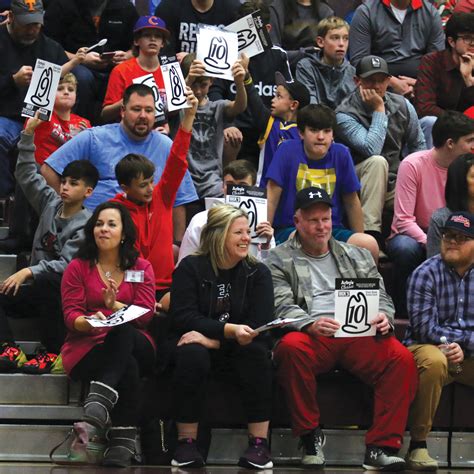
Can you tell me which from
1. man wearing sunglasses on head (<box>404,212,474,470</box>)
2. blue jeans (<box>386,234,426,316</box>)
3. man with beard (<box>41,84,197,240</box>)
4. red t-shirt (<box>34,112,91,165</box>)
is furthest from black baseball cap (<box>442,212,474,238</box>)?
red t-shirt (<box>34,112,91,165</box>)

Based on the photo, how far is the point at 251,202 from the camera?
864cm

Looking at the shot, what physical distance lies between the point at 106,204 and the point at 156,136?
4.92 feet

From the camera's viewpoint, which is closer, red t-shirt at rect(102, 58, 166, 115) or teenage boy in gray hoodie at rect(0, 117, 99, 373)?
teenage boy in gray hoodie at rect(0, 117, 99, 373)

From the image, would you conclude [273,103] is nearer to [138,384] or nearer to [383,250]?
[383,250]

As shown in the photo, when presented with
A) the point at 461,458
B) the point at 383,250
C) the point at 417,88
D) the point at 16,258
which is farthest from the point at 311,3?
the point at 461,458

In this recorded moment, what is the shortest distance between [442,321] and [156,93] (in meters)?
3.16

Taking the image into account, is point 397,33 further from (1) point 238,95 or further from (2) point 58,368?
(2) point 58,368

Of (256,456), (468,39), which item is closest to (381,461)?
(256,456)

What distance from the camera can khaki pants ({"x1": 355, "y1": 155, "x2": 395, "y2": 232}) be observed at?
9.73 metres

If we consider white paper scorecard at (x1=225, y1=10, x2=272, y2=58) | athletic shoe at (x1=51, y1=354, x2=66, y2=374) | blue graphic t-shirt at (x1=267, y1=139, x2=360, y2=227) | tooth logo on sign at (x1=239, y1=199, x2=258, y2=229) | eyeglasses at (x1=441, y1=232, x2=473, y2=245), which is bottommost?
athletic shoe at (x1=51, y1=354, x2=66, y2=374)

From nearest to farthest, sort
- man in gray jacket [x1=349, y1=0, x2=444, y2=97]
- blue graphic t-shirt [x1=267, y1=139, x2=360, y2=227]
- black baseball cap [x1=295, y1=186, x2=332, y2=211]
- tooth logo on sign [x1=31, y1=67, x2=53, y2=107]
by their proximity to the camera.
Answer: black baseball cap [x1=295, y1=186, x2=332, y2=211], tooth logo on sign [x1=31, y1=67, x2=53, y2=107], blue graphic t-shirt [x1=267, y1=139, x2=360, y2=227], man in gray jacket [x1=349, y1=0, x2=444, y2=97]

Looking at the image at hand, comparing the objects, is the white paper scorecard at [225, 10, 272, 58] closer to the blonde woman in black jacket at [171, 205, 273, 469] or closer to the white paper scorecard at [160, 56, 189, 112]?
the white paper scorecard at [160, 56, 189, 112]

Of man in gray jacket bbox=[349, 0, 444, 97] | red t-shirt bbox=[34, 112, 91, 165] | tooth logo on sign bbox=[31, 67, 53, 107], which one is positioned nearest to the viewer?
tooth logo on sign bbox=[31, 67, 53, 107]

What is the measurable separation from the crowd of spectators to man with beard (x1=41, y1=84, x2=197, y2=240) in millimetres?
16
